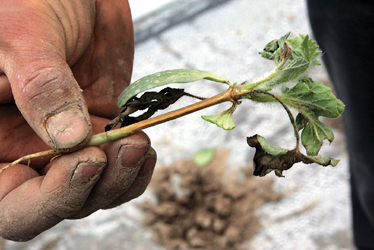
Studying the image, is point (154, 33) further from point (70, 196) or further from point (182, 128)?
point (70, 196)

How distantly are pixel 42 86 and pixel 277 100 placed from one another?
80cm

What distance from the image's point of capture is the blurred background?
114 inches

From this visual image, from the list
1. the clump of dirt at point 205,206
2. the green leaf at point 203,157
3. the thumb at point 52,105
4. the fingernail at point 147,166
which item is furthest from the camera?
the green leaf at point 203,157

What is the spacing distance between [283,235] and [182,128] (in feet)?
4.31

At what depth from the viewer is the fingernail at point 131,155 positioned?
128 cm

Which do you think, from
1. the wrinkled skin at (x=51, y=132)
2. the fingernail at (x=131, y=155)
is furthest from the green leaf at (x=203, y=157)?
the fingernail at (x=131, y=155)

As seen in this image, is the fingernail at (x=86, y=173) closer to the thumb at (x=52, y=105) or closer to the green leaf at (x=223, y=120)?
the thumb at (x=52, y=105)

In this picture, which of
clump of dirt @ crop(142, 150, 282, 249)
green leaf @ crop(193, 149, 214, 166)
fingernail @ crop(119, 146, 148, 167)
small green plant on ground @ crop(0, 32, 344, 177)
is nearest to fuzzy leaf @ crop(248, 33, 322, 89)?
small green plant on ground @ crop(0, 32, 344, 177)

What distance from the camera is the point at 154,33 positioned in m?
4.12

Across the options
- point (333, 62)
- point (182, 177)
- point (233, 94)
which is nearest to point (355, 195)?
point (333, 62)

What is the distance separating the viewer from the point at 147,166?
58.2 inches

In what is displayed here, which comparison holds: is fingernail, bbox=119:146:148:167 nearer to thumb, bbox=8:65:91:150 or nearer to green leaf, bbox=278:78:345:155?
thumb, bbox=8:65:91:150

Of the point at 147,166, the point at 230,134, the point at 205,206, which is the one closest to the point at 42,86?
the point at 147,166

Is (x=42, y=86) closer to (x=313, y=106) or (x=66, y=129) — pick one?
(x=66, y=129)
